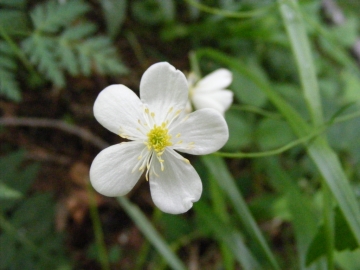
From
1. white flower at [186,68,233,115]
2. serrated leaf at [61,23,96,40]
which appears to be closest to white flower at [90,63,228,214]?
white flower at [186,68,233,115]

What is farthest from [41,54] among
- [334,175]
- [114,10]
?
[334,175]

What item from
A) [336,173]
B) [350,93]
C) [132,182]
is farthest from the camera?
[350,93]

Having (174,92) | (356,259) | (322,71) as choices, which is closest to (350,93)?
(322,71)

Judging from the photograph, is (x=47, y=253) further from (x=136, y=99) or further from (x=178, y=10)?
(x=178, y=10)

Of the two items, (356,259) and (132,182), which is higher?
(132,182)

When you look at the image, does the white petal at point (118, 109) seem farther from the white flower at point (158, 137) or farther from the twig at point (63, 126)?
the twig at point (63, 126)

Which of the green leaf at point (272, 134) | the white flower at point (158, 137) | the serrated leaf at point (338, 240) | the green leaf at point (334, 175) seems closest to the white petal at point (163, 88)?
the white flower at point (158, 137)

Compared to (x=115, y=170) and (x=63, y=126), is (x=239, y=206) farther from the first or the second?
(x=63, y=126)

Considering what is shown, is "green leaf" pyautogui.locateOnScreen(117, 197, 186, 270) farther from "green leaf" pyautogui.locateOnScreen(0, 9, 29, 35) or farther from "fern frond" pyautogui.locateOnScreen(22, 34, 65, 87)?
"green leaf" pyautogui.locateOnScreen(0, 9, 29, 35)
